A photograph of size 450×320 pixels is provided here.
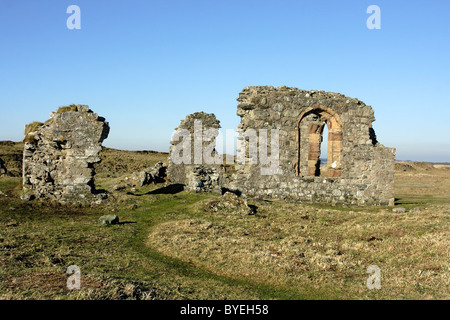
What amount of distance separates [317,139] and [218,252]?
36.8 ft

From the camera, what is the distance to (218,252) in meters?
9.17

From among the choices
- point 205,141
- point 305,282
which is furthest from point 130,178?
point 305,282

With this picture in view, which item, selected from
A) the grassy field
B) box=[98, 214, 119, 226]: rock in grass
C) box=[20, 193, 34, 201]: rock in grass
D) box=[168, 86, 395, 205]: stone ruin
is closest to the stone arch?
box=[168, 86, 395, 205]: stone ruin

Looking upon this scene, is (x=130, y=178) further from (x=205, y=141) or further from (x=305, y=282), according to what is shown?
(x=305, y=282)

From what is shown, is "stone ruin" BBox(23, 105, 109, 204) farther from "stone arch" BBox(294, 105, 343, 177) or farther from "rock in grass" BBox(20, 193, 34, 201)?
"stone arch" BBox(294, 105, 343, 177)

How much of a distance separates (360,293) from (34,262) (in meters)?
6.45

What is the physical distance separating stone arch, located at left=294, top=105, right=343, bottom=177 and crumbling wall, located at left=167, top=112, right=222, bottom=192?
7.09m

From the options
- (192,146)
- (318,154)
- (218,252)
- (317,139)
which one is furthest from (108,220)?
(192,146)

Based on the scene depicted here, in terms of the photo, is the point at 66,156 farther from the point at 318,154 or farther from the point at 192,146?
the point at 318,154

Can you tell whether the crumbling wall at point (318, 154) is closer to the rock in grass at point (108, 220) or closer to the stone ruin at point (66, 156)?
the stone ruin at point (66, 156)

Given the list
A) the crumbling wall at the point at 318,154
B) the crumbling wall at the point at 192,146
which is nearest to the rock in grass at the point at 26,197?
the crumbling wall at the point at 318,154

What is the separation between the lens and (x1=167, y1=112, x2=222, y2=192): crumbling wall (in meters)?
24.3
